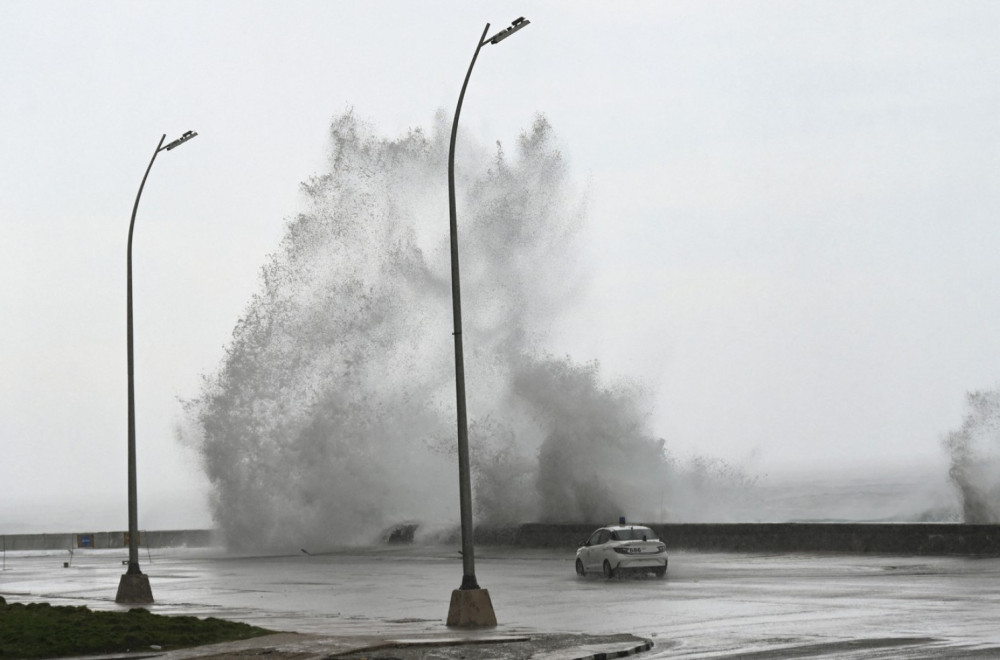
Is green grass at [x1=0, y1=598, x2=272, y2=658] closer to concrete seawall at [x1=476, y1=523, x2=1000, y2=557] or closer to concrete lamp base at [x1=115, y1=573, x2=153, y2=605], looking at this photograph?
concrete lamp base at [x1=115, y1=573, x2=153, y2=605]

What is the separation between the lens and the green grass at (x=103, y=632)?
16.1 meters

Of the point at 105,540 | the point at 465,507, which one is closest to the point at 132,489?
the point at 465,507

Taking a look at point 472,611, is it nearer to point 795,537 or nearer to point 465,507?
point 465,507

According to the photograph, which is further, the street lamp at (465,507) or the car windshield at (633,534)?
the car windshield at (633,534)

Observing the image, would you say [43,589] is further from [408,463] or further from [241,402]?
[408,463]

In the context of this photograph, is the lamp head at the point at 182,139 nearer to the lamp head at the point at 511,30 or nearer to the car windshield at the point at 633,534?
the lamp head at the point at 511,30

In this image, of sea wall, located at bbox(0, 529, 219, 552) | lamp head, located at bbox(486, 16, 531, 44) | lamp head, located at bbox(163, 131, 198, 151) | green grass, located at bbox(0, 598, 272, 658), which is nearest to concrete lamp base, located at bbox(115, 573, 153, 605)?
green grass, located at bbox(0, 598, 272, 658)

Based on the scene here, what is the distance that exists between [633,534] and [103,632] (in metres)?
14.8

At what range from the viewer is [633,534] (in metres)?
29.5

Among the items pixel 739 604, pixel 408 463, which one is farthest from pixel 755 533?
pixel 408 463

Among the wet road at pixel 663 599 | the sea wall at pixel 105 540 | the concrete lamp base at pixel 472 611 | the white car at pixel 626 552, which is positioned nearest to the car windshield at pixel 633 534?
the white car at pixel 626 552

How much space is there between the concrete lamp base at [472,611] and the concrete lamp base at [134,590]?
8924mm

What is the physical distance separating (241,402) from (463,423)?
37257 mm

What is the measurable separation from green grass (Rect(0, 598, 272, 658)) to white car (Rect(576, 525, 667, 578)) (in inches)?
482
